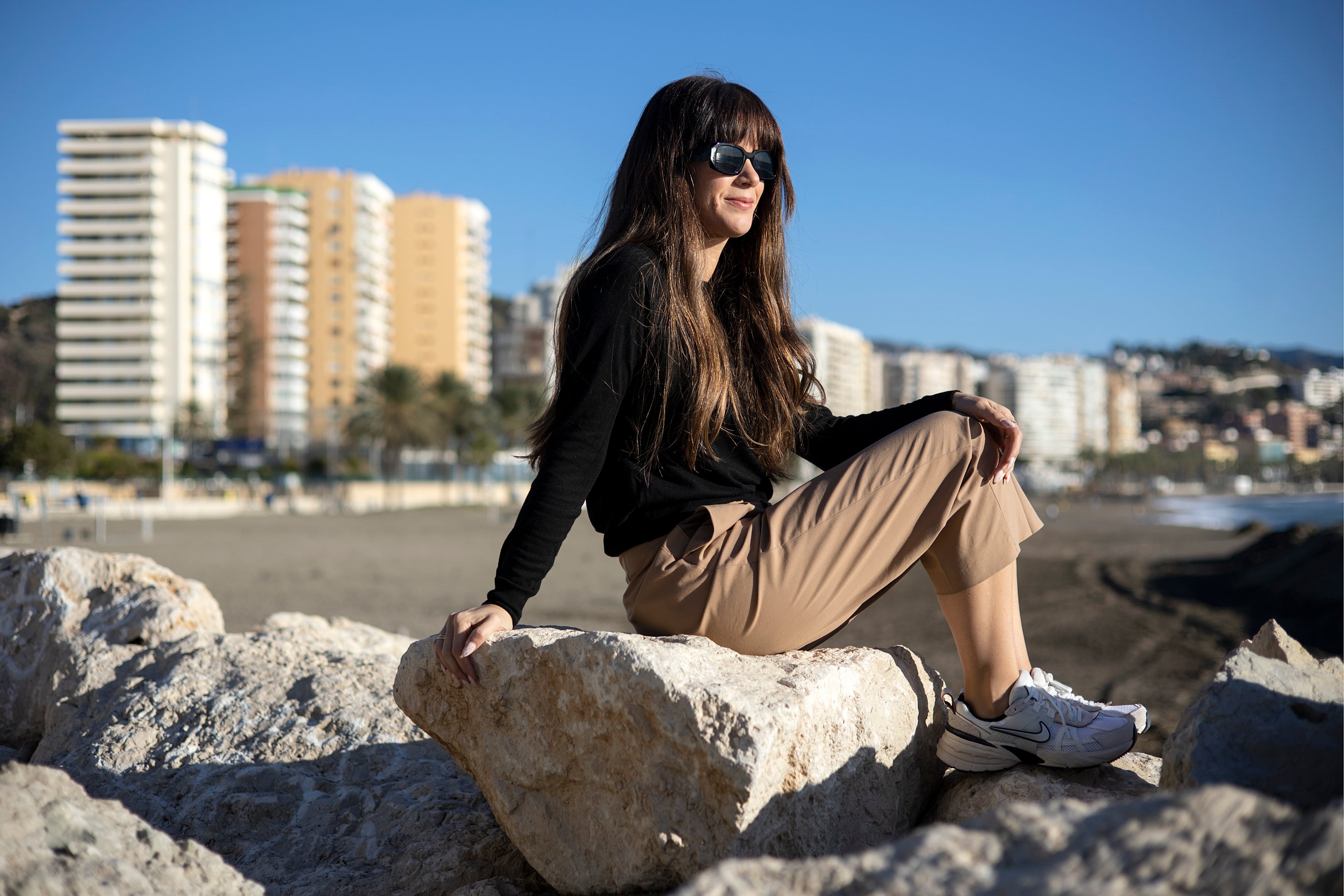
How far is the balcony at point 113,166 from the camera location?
68.4 m

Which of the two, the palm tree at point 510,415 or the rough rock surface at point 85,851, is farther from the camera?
the palm tree at point 510,415

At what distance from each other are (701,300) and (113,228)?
80.0 metres

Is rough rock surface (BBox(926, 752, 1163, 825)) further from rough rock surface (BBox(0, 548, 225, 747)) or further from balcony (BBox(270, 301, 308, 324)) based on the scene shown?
balcony (BBox(270, 301, 308, 324))

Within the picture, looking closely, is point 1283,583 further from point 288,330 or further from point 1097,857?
point 288,330

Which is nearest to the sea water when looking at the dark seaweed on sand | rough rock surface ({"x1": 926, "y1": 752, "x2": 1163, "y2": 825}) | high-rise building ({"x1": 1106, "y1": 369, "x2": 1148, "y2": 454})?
the dark seaweed on sand

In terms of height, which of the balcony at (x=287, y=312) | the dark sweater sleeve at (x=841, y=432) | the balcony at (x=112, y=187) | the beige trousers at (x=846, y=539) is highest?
the balcony at (x=112, y=187)

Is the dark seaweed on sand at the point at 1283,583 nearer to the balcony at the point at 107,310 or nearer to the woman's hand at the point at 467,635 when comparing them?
the woman's hand at the point at 467,635

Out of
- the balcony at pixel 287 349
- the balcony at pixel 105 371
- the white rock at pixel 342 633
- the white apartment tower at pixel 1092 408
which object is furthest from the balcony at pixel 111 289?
the white apartment tower at pixel 1092 408

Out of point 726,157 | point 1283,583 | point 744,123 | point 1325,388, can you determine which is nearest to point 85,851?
point 726,157

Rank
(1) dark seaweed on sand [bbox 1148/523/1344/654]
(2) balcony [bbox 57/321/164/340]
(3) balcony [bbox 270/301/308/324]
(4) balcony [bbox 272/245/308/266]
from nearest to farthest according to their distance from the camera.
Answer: (1) dark seaweed on sand [bbox 1148/523/1344/654], (2) balcony [bbox 57/321/164/340], (4) balcony [bbox 272/245/308/266], (3) balcony [bbox 270/301/308/324]

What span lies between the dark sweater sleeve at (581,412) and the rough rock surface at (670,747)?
0.47ft

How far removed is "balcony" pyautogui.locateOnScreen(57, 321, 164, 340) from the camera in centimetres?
6775

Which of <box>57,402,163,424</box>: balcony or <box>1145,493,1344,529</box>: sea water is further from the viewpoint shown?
<box>57,402,163,424</box>: balcony

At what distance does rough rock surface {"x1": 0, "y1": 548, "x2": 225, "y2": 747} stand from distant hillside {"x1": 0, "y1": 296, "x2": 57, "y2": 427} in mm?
63977
